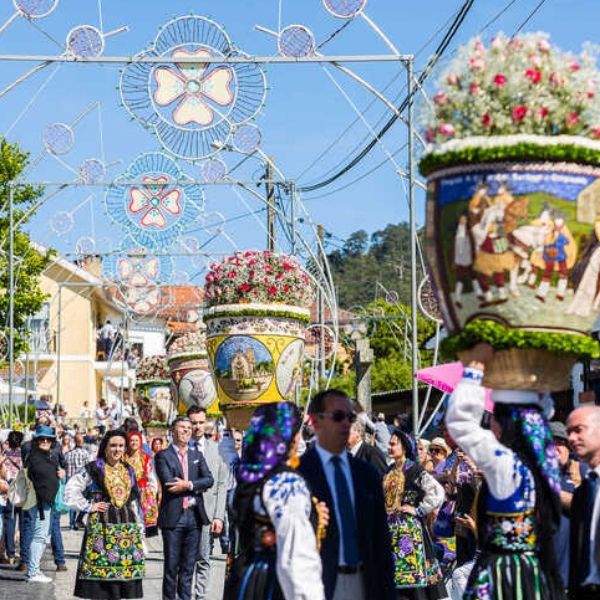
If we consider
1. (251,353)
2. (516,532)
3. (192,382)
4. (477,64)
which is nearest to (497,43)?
(477,64)

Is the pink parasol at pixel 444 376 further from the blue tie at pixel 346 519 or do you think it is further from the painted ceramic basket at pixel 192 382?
the blue tie at pixel 346 519

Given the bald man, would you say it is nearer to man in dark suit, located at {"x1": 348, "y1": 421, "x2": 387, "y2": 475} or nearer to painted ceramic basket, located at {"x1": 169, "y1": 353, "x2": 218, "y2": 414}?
man in dark suit, located at {"x1": 348, "y1": 421, "x2": 387, "y2": 475}

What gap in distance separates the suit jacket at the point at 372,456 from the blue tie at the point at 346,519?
3646mm

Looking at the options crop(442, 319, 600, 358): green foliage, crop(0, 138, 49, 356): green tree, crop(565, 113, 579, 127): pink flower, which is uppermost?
crop(0, 138, 49, 356): green tree

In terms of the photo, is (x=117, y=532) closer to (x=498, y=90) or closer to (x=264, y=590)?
(x=264, y=590)

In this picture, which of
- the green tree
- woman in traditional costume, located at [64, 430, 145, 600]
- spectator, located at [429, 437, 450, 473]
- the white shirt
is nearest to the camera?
the white shirt

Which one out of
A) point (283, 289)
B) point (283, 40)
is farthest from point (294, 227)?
point (283, 289)

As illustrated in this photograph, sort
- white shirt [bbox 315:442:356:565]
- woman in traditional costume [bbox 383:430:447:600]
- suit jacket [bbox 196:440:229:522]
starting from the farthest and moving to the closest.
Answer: suit jacket [bbox 196:440:229:522] → woman in traditional costume [bbox 383:430:447:600] → white shirt [bbox 315:442:356:565]

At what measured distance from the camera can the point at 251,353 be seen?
1201 centimetres

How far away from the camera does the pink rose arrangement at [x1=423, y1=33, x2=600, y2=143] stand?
607 cm

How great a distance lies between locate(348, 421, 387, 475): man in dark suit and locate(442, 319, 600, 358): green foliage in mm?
4411

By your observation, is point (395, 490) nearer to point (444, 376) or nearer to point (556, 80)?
point (444, 376)

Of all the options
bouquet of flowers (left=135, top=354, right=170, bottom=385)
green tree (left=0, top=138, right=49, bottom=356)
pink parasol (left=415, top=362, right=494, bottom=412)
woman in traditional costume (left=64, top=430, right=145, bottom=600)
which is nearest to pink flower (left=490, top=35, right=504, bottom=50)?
woman in traditional costume (left=64, top=430, right=145, bottom=600)

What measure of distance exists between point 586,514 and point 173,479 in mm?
6175
